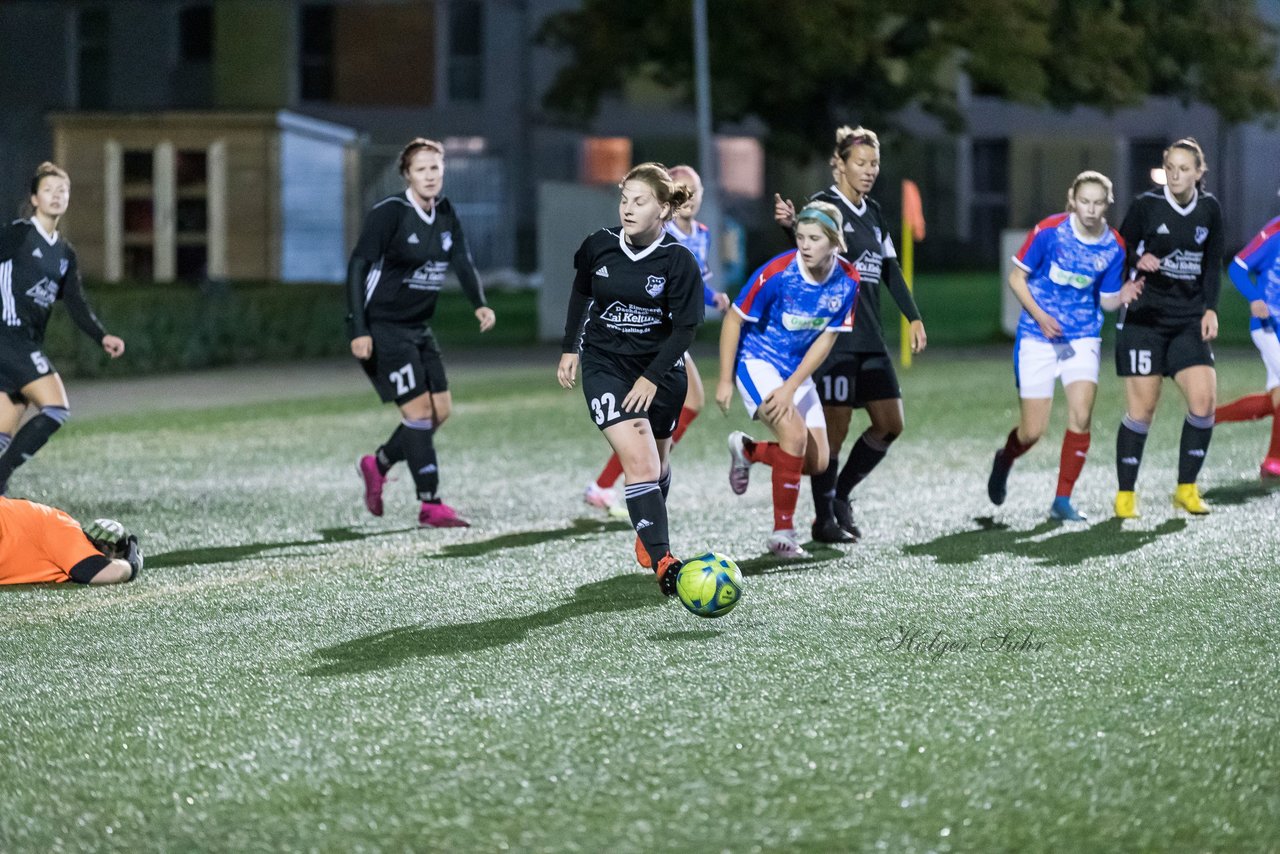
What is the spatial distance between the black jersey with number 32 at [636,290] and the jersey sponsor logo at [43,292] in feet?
11.5

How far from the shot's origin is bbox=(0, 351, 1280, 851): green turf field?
4.40 metres

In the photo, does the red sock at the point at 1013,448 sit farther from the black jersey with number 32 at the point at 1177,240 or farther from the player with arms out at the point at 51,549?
the player with arms out at the point at 51,549

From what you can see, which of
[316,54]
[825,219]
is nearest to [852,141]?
[825,219]

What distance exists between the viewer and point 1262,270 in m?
10.5

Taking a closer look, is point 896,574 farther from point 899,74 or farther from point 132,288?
point 899,74

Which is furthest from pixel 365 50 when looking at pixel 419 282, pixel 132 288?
pixel 419 282

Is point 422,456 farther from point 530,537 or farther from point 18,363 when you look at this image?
point 18,363

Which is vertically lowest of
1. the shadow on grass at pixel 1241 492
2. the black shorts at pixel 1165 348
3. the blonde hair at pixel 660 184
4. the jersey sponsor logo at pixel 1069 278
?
the shadow on grass at pixel 1241 492

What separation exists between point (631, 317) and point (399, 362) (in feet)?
8.98

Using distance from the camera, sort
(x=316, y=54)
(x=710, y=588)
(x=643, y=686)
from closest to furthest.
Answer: (x=643, y=686)
(x=710, y=588)
(x=316, y=54)

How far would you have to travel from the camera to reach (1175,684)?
18.7 ft

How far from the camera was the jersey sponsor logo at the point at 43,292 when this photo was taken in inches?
371

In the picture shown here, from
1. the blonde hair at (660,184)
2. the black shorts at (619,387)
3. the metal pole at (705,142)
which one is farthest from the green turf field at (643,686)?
the metal pole at (705,142)

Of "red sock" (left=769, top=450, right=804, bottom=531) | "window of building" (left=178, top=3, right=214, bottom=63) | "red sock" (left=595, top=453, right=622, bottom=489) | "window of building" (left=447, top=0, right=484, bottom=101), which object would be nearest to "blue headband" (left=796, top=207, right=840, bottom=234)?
"red sock" (left=769, top=450, right=804, bottom=531)
